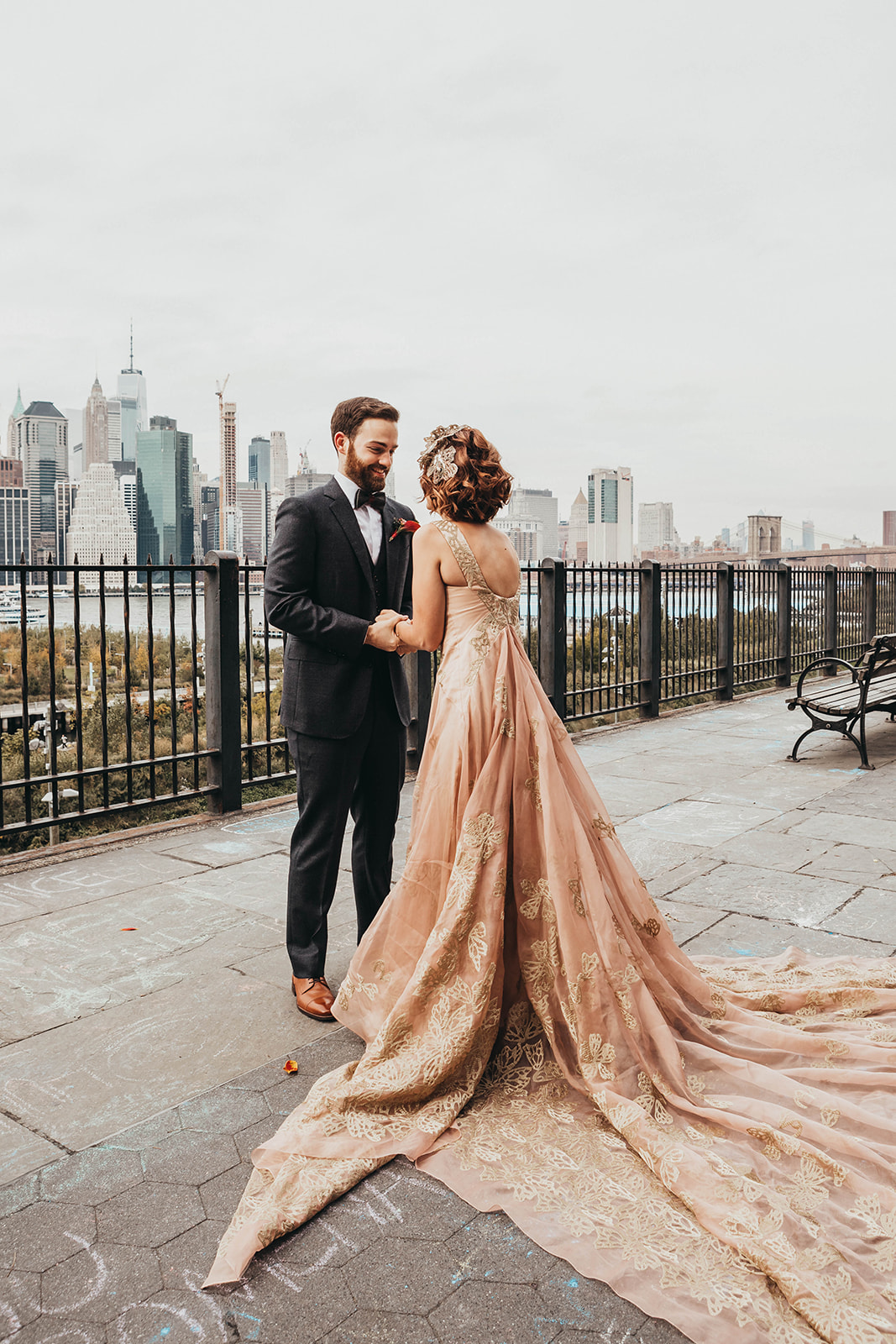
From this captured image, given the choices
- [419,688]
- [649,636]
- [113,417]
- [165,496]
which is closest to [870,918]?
[419,688]

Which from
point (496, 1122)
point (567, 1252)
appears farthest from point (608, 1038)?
point (567, 1252)

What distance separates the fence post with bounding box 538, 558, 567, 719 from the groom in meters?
4.95

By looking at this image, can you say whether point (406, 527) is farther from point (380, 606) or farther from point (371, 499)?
point (380, 606)

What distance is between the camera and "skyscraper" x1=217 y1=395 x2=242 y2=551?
41.3 ft

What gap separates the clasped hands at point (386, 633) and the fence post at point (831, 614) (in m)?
12.3

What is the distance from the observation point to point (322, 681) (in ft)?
10.1

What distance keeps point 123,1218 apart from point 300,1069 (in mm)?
717

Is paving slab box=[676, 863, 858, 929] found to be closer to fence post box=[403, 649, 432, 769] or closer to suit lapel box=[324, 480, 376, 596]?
suit lapel box=[324, 480, 376, 596]

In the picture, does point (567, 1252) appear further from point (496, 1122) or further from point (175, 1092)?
point (175, 1092)

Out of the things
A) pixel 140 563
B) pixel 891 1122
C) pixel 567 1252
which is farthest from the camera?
pixel 140 563

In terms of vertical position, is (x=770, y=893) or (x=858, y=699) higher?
(x=858, y=699)

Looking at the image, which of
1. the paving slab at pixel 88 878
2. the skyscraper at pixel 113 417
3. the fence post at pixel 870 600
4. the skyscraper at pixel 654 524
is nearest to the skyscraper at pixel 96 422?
the skyscraper at pixel 113 417

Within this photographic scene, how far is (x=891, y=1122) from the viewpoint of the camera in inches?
86.9

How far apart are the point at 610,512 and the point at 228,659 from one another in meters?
44.5
